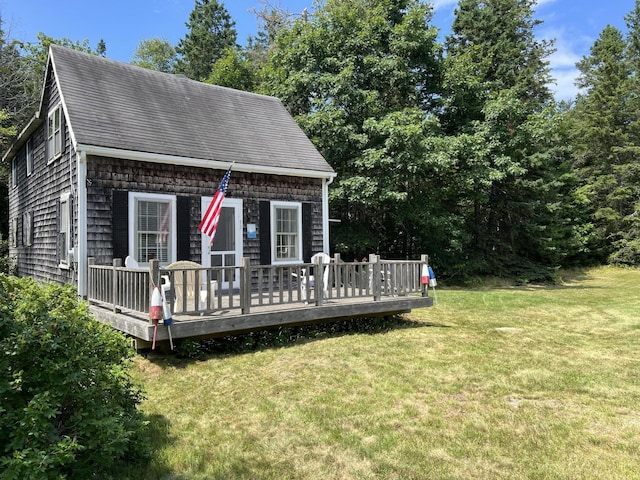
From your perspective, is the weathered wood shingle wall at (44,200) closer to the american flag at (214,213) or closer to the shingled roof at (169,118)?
the shingled roof at (169,118)

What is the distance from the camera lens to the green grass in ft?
11.3

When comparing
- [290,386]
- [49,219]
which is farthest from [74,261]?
[290,386]

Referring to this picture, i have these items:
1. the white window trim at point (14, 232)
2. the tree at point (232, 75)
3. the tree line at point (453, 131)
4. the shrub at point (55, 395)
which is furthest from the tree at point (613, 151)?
the shrub at point (55, 395)

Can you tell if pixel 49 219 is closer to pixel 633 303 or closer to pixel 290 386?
pixel 290 386

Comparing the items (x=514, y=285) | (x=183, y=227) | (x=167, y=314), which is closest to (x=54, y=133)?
(x=183, y=227)

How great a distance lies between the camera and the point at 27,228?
1236cm

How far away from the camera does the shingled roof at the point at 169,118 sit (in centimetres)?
878

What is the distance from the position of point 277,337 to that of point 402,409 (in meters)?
3.21

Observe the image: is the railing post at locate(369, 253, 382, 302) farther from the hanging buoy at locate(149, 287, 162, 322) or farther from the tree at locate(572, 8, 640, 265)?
the tree at locate(572, 8, 640, 265)

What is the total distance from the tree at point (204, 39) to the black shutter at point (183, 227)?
24.7 metres

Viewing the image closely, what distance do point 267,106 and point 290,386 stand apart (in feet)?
32.1

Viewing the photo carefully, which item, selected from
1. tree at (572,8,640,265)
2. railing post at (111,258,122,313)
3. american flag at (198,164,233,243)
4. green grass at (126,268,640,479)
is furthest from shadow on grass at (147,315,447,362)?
tree at (572,8,640,265)

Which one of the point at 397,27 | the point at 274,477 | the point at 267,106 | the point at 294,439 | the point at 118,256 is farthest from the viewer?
the point at 397,27

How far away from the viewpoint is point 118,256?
842 cm
